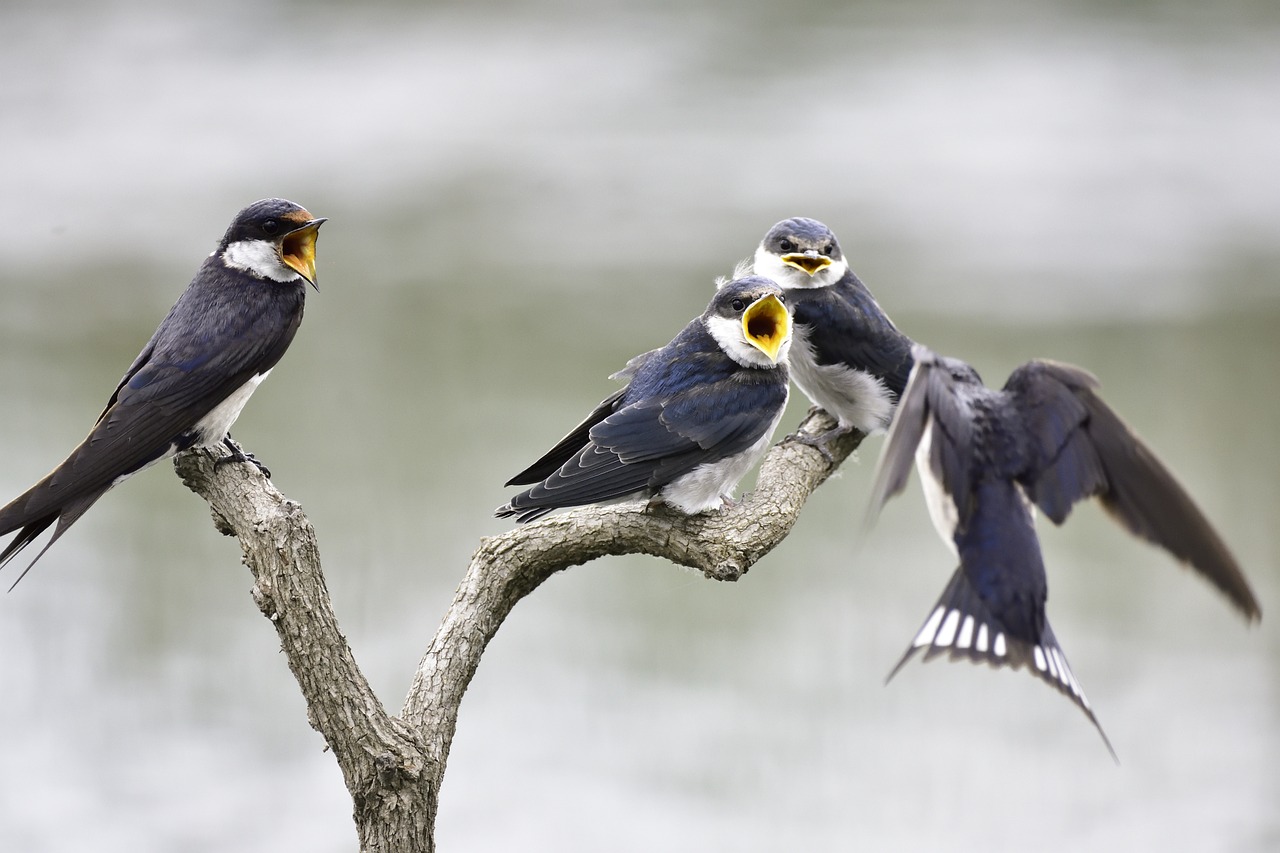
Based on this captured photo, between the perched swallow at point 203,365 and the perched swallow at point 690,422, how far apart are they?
2.23ft

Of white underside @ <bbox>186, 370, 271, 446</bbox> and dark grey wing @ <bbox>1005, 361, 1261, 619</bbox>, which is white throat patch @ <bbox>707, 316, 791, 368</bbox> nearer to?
dark grey wing @ <bbox>1005, 361, 1261, 619</bbox>

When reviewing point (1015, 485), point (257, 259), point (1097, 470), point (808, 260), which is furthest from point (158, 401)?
point (1097, 470)

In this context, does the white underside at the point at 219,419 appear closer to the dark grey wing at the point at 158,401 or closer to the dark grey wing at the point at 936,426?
the dark grey wing at the point at 158,401

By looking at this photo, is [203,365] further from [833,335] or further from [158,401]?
[833,335]

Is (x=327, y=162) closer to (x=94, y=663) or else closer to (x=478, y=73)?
(x=478, y=73)

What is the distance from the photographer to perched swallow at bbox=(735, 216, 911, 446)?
13.1 ft

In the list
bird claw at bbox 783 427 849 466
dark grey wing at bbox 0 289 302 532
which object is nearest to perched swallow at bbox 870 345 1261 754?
bird claw at bbox 783 427 849 466

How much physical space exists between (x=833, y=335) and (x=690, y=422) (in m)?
0.79

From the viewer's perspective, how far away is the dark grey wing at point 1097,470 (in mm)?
2865

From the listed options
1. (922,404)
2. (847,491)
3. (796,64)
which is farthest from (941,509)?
(796,64)

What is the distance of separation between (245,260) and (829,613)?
424 centimetres

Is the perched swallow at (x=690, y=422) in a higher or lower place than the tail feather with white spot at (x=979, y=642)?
higher

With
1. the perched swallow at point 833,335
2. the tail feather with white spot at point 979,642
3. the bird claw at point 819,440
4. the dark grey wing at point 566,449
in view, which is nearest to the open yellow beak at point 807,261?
the perched swallow at point 833,335

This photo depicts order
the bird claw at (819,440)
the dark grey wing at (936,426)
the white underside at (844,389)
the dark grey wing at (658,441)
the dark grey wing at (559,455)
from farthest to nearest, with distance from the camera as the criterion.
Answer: the white underside at (844,389), the bird claw at (819,440), the dark grey wing at (559,455), the dark grey wing at (658,441), the dark grey wing at (936,426)
